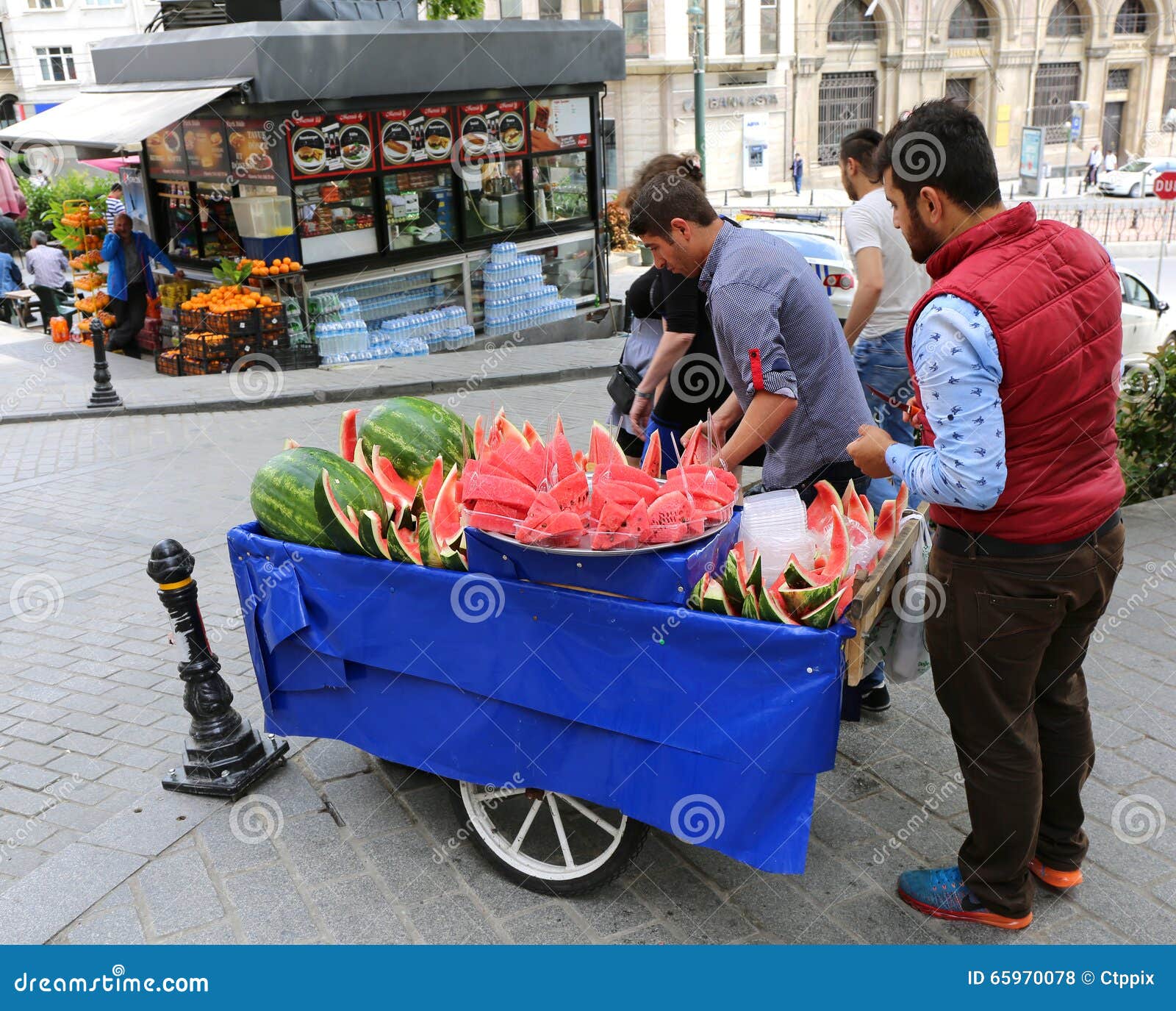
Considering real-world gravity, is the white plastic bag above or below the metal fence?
above

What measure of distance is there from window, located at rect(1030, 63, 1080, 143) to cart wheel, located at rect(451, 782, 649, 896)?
4859 centimetres

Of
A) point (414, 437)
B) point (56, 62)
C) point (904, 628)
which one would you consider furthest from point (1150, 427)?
point (56, 62)

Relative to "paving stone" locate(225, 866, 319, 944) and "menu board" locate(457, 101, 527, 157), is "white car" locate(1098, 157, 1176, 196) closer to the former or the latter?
"menu board" locate(457, 101, 527, 157)

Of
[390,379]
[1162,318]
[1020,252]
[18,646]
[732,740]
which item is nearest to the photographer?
[1020,252]

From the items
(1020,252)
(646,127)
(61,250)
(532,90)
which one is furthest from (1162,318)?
(646,127)

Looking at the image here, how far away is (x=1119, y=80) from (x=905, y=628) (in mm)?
53343

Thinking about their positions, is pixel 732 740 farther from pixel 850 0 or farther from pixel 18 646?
pixel 850 0

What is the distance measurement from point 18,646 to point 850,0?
144 ft

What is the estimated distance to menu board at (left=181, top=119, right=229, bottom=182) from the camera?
12648 millimetres

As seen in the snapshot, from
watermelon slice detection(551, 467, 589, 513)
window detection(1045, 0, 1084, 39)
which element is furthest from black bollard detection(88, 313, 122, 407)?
window detection(1045, 0, 1084, 39)

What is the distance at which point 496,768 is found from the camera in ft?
11.0

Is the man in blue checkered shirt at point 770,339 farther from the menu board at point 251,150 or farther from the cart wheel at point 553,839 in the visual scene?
the menu board at point 251,150

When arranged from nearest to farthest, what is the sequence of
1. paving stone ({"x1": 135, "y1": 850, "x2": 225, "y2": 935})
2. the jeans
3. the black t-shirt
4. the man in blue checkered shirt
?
paving stone ({"x1": 135, "y1": 850, "x2": 225, "y2": 935}) < the man in blue checkered shirt < the black t-shirt < the jeans

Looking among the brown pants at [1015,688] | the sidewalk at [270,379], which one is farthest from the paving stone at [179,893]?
the sidewalk at [270,379]
